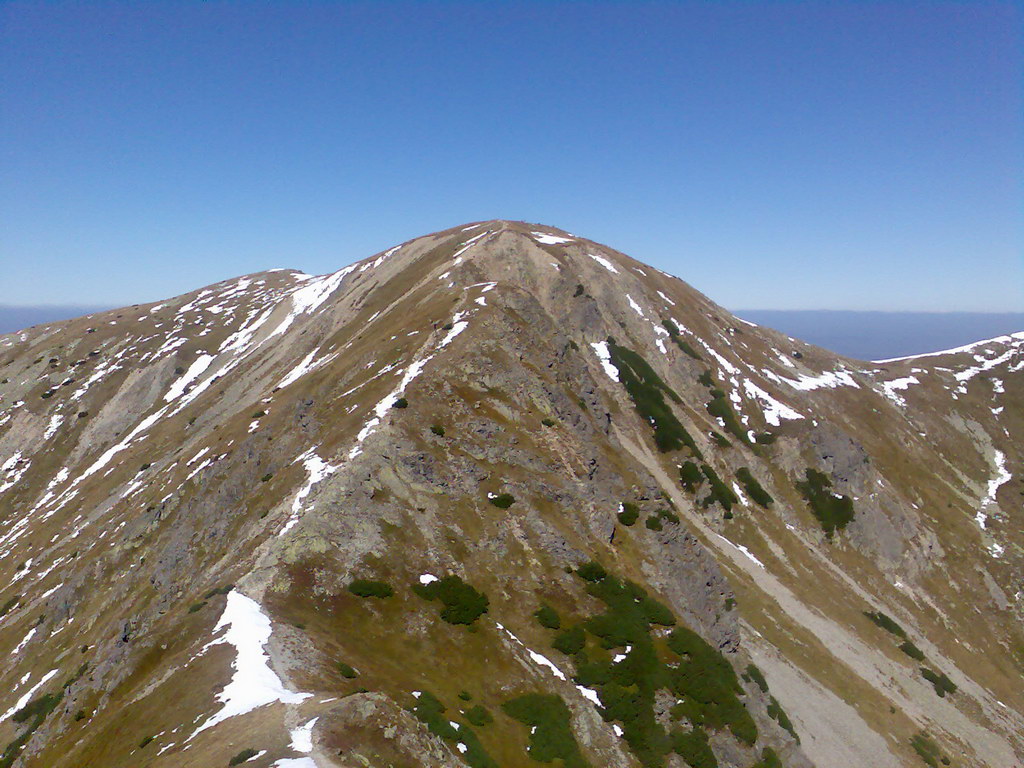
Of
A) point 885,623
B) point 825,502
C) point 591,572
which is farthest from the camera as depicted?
point 825,502

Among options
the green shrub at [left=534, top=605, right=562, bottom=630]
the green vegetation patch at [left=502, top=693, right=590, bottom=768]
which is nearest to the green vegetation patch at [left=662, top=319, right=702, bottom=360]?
the green shrub at [left=534, top=605, right=562, bottom=630]

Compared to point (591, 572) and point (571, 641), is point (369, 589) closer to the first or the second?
point (571, 641)

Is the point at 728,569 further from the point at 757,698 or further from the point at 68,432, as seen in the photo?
the point at 68,432

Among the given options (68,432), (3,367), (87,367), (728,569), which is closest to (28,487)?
(68,432)

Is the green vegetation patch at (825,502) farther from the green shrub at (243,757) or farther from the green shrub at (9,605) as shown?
the green shrub at (9,605)

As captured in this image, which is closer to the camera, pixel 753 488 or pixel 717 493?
pixel 717 493

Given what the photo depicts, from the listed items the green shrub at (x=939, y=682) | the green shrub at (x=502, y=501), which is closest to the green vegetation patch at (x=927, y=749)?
the green shrub at (x=939, y=682)

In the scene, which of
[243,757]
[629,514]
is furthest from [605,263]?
[243,757]
